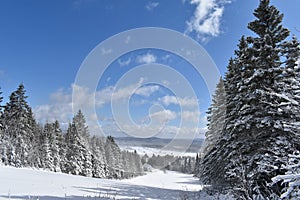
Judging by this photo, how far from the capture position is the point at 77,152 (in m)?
42.6

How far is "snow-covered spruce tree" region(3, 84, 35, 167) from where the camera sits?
1379 inches

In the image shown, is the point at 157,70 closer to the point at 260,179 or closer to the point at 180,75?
the point at 180,75

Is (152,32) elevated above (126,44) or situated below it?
above

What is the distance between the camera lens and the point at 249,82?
11375 mm

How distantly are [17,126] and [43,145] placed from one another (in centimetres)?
617

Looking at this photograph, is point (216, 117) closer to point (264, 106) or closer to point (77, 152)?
point (264, 106)

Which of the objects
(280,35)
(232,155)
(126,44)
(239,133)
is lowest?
(232,155)

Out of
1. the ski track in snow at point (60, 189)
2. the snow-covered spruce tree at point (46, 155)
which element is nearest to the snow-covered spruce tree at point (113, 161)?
the snow-covered spruce tree at point (46, 155)

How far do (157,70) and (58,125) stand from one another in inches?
886

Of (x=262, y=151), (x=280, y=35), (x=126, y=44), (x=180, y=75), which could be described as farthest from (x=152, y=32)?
(x=262, y=151)

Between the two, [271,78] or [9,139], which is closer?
[271,78]

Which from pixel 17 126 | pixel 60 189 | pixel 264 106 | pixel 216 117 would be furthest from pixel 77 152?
pixel 264 106

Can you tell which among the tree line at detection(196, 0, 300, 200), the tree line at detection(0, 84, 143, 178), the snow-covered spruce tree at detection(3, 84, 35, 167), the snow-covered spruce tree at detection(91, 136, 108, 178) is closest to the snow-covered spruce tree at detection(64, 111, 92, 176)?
the tree line at detection(0, 84, 143, 178)

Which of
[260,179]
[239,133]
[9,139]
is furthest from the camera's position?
[9,139]
